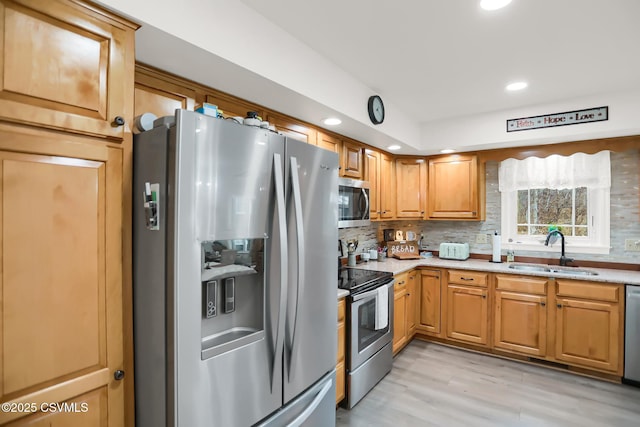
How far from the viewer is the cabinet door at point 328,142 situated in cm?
281

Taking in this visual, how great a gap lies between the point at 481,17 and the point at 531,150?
238 centimetres

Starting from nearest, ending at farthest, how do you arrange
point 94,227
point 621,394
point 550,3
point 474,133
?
point 94,227
point 550,3
point 621,394
point 474,133

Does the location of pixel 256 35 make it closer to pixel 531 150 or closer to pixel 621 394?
pixel 531 150

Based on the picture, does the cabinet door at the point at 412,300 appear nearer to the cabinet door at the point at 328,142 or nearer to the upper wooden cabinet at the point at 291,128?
the cabinet door at the point at 328,142

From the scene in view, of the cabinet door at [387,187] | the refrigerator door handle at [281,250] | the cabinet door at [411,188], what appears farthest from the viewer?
the cabinet door at [411,188]

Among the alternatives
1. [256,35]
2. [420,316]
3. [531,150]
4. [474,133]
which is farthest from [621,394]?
[256,35]

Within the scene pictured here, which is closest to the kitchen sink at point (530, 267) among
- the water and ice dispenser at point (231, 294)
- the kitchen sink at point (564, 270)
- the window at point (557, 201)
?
the kitchen sink at point (564, 270)

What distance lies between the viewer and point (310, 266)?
175 cm

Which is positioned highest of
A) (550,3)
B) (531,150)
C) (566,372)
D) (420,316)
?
(550,3)

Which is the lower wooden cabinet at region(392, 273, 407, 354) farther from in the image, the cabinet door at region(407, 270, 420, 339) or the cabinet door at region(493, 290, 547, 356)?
the cabinet door at region(493, 290, 547, 356)

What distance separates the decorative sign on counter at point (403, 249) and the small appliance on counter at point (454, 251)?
1.03 feet

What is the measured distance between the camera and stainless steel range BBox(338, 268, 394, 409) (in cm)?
248

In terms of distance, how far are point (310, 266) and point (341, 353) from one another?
1020 millimetres

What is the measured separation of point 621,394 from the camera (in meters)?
2.73
